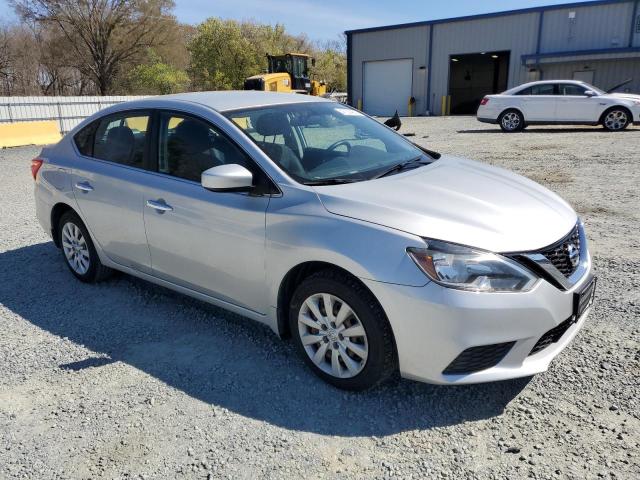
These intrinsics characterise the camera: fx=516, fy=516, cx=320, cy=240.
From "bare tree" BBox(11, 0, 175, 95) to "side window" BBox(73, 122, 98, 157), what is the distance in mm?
44574

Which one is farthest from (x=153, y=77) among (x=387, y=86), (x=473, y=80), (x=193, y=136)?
(x=193, y=136)

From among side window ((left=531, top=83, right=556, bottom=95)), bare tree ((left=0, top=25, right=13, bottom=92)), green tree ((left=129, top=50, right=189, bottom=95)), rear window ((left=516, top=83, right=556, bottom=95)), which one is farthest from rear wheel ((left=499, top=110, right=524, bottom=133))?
bare tree ((left=0, top=25, right=13, bottom=92))

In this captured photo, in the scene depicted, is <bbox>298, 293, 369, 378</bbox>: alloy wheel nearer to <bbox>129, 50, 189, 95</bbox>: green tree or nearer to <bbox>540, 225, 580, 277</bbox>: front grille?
<bbox>540, 225, 580, 277</bbox>: front grille

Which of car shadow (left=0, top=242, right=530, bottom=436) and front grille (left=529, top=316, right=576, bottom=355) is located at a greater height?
front grille (left=529, top=316, right=576, bottom=355)

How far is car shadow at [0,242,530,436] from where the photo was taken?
281cm

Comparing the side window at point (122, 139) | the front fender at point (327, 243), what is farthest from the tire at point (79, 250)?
the front fender at point (327, 243)

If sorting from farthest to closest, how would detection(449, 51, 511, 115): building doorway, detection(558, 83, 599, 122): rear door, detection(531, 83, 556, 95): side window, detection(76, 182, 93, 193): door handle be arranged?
detection(449, 51, 511, 115): building doorway
detection(531, 83, 556, 95): side window
detection(558, 83, 599, 122): rear door
detection(76, 182, 93, 193): door handle

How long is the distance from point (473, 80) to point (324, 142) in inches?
1403

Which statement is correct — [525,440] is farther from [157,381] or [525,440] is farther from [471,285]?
[157,381]

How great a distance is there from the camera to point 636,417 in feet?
8.79

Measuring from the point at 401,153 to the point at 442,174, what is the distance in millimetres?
534

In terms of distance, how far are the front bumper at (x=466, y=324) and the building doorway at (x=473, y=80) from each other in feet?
108

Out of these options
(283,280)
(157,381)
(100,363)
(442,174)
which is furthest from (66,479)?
(442,174)

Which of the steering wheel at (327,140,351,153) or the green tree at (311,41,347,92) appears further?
the green tree at (311,41,347,92)
